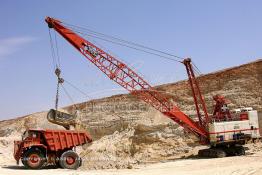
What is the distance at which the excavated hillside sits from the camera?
24.2 m

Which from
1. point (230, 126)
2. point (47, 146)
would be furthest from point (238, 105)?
point (47, 146)

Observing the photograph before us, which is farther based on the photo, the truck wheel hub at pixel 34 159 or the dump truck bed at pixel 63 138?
the dump truck bed at pixel 63 138

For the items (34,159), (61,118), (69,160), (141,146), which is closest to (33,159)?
(34,159)

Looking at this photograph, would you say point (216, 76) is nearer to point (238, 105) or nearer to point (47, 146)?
point (238, 105)

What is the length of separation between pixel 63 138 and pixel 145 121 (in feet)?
44.3

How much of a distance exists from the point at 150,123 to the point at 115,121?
11.8 ft

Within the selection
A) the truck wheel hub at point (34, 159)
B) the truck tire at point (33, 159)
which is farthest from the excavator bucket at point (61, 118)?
the truck wheel hub at point (34, 159)

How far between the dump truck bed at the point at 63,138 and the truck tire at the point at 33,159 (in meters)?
0.61

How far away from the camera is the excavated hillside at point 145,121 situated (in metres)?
24.2

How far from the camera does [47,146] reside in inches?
681

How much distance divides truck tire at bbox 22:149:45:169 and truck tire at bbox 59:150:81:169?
90 cm

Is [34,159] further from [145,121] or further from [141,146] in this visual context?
[145,121]

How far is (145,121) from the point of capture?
30.4 metres

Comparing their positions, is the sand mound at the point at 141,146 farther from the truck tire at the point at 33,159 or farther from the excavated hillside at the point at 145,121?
the truck tire at the point at 33,159
